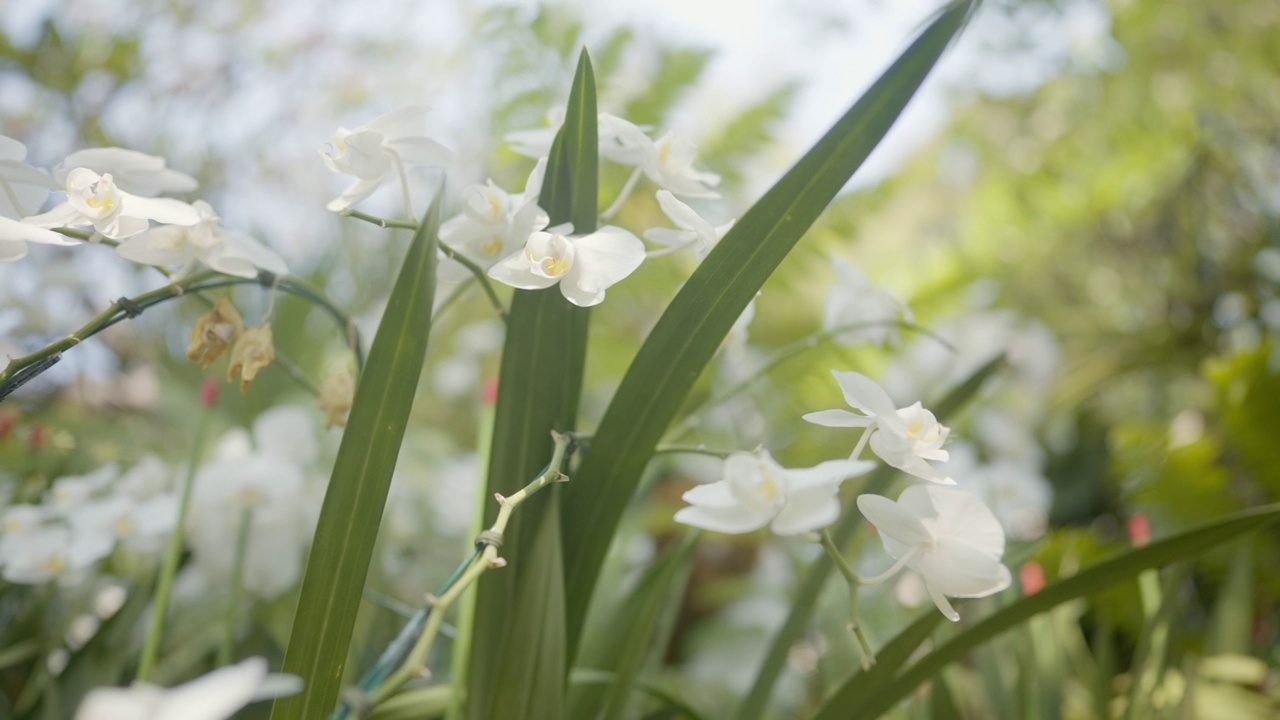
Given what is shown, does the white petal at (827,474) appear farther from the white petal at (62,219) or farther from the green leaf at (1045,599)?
the white petal at (62,219)

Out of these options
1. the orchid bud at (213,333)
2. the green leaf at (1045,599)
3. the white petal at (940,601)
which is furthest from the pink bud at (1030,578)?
the orchid bud at (213,333)

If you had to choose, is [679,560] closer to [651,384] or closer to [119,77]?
[651,384]

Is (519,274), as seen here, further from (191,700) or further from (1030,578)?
(1030,578)

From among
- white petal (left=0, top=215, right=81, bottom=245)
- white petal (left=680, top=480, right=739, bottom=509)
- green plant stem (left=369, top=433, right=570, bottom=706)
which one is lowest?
green plant stem (left=369, top=433, right=570, bottom=706)

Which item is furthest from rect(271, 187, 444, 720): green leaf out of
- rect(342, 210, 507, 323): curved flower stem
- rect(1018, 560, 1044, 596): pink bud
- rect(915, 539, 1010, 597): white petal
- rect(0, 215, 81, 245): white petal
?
rect(1018, 560, 1044, 596): pink bud

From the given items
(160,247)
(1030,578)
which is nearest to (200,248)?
(160,247)

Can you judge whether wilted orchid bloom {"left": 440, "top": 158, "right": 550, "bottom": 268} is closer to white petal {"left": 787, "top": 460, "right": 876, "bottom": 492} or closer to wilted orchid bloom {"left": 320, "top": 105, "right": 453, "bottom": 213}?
wilted orchid bloom {"left": 320, "top": 105, "right": 453, "bottom": 213}
